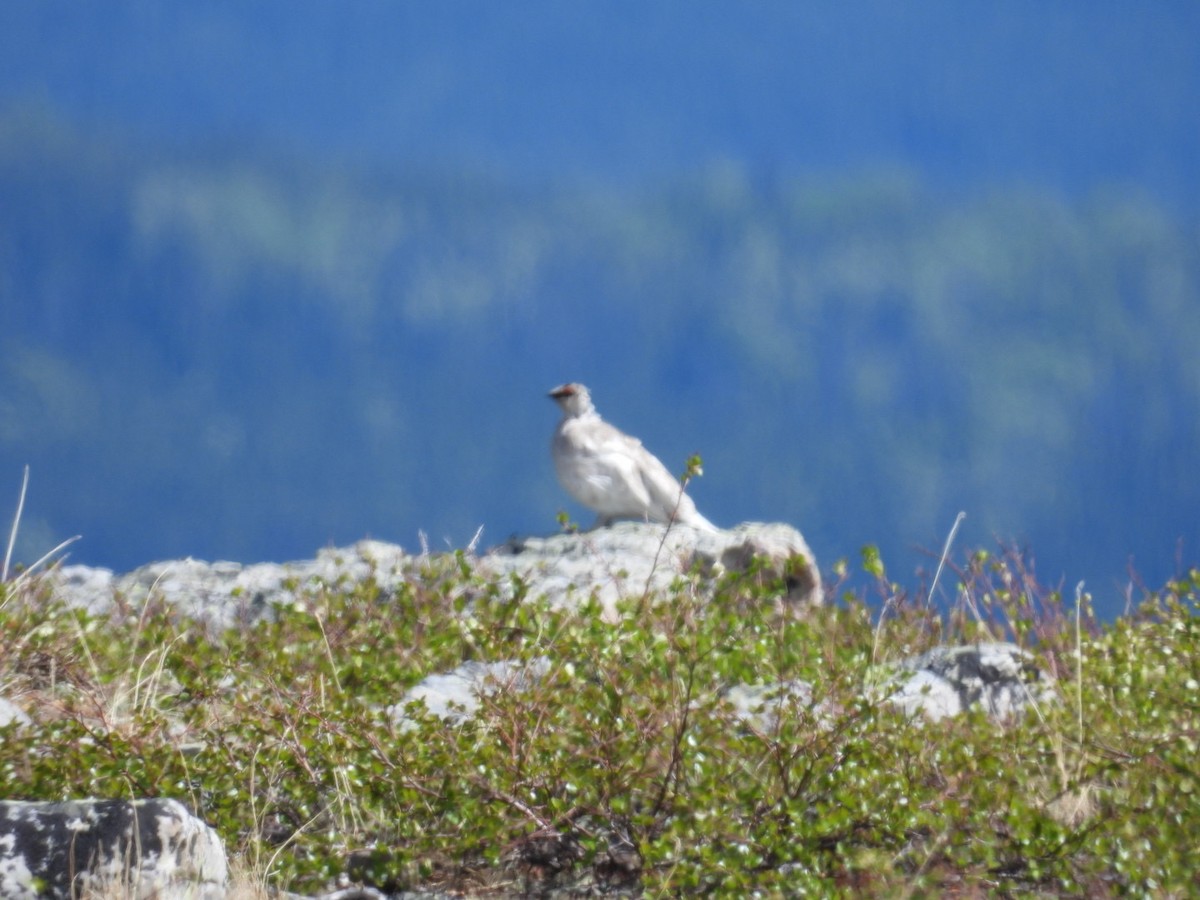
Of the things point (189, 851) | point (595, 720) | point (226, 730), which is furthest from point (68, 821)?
point (595, 720)

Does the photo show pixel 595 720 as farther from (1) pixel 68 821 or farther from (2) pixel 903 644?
(2) pixel 903 644

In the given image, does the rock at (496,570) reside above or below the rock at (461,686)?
above

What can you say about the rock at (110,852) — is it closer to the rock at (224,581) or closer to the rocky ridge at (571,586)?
the rocky ridge at (571,586)

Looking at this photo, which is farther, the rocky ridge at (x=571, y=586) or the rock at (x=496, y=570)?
the rock at (x=496, y=570)

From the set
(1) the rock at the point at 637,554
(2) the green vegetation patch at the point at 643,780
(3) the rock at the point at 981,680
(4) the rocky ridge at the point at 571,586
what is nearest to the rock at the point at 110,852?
(2) the green vegetation patch at the point at 643,780

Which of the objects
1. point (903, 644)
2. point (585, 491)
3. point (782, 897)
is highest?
point (585, 491)

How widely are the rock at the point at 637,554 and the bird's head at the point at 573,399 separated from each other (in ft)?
3.03

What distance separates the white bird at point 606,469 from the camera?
10820 mm

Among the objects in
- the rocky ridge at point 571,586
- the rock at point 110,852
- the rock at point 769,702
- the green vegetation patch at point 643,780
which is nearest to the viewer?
the rock at point 110,852

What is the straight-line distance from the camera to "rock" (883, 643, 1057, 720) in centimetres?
671

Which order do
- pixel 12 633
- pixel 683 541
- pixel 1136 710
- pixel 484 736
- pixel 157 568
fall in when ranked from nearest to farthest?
pixel 484 736 → pixel 1136 710 → pixel 12 633 → pixel 683 541 → pixel 157 568

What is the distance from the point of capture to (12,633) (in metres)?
6.57

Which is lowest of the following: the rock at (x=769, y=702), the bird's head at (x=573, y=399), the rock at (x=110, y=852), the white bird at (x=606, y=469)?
the rock at (x=110, y=852)

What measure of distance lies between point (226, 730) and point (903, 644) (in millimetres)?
4162
